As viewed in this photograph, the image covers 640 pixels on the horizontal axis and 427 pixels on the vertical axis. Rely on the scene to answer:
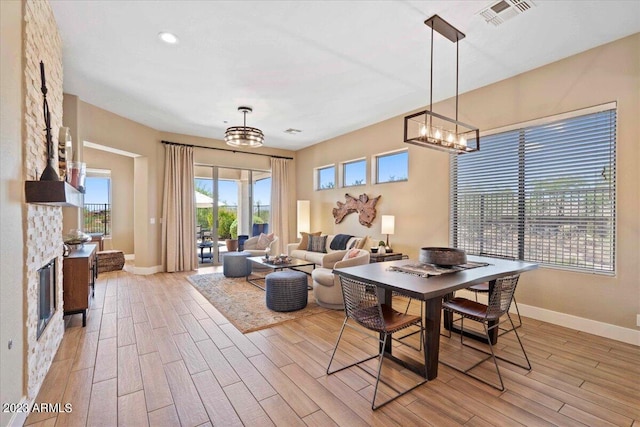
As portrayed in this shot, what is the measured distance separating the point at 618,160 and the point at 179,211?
7.35 meters

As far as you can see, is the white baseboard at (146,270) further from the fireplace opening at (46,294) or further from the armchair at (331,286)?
the armchair at (331,286)

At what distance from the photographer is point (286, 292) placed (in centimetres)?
396

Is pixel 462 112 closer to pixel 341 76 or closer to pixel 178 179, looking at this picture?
pixel 341 76

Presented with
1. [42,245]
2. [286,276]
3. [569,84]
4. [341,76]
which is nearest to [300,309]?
[286,276]

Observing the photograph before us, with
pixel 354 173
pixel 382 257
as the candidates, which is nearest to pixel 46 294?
pixel 382 257

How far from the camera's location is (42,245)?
8.03ft

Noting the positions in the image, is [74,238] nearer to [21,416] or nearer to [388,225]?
[21,416]

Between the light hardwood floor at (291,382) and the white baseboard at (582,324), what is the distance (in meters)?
0.10

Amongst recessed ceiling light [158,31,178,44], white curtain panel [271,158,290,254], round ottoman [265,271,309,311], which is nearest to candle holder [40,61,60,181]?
recessed ceiling light [158,31,178,44]

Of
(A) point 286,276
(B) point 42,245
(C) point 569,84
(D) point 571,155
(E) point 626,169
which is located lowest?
(A) point 286,276

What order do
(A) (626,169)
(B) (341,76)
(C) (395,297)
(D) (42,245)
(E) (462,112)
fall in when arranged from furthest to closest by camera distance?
1. (C) (395,297)
2. (E) (462,112)
3. (B) (341,76)
4. (A) (626,169)
5. (D) (42,245)

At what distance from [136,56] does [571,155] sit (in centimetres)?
525

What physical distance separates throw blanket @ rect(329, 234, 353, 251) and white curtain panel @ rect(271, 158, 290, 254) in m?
2.25

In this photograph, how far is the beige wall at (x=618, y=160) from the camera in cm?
303
